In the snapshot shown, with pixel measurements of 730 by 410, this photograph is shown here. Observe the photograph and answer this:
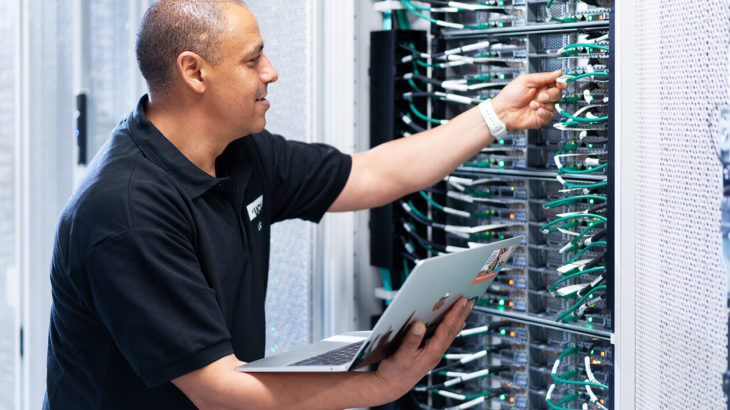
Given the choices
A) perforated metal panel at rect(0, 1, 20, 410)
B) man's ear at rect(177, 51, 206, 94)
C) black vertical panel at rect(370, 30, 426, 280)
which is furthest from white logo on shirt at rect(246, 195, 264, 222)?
perforated metal panel at rect(0, 1, 20, 410)

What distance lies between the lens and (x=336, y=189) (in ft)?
5.91

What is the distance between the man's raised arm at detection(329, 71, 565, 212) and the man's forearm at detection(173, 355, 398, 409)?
0.54 metres

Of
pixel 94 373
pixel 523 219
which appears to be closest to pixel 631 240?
pixel 523 219

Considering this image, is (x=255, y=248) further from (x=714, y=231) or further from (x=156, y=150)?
(x=714, y=231)

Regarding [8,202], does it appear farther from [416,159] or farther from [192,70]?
[416,159]

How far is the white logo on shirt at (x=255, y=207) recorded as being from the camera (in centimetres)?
165

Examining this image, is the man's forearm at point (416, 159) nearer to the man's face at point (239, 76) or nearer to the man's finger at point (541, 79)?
the man's finger at point (541, 79)

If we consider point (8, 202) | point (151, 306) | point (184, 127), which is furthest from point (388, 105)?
point (8, 202)

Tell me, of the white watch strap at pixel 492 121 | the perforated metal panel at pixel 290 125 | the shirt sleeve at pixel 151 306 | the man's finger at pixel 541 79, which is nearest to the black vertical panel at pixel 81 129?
the perforated metal panel at pixel 290 125

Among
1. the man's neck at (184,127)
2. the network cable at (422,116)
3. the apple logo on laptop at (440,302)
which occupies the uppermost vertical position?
the network cable at (422,116)

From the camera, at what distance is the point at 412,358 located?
136cm

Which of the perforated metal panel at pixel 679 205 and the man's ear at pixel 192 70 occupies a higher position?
the man's ear at pixel 192 70

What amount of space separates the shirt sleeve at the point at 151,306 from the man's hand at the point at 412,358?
0.28m

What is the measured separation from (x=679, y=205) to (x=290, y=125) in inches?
43.6
